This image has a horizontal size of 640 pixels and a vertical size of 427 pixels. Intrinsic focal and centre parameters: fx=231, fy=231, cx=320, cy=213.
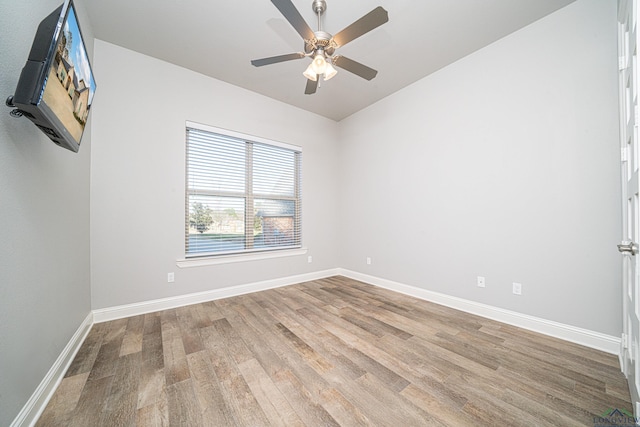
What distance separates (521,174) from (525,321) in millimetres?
1452

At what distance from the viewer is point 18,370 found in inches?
45.4

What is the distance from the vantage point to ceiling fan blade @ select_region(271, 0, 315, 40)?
1523 millimetres

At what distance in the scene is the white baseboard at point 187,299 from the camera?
8.12ft

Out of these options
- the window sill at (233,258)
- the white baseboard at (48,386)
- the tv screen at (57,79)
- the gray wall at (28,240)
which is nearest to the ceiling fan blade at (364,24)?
the tv screen at (57,79)

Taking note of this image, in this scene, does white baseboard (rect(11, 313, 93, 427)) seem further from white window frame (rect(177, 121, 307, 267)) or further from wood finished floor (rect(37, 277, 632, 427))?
white window frame (rect(177, 121, 307, 267))

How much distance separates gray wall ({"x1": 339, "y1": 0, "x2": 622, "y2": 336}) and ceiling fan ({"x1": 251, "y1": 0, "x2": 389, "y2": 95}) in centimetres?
144

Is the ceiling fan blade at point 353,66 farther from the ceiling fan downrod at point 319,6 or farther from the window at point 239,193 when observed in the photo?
the window at point 239,193

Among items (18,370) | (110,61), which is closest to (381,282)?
(18,370)

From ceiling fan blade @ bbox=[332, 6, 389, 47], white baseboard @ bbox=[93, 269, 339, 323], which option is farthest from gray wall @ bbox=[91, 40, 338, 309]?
ceiling fan blade @ bbox=[332, 6, 389, 47]

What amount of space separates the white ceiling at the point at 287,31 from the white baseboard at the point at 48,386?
2934mm

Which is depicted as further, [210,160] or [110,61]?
[210,160]

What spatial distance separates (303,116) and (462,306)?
12.2 ft

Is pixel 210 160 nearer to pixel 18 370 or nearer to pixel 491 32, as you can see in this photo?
pixel 18 370

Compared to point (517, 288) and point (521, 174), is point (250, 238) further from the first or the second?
point (521, 174)
